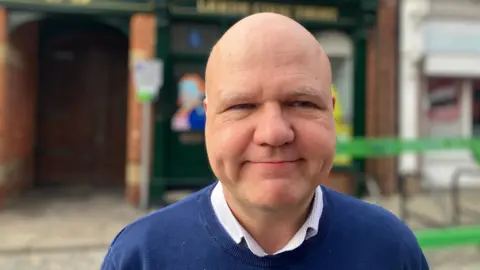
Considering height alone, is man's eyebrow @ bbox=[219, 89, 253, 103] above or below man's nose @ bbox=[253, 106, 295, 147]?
above

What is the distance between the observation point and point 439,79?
32.7 ft

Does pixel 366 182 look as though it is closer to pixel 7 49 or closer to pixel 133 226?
pixel 7 49

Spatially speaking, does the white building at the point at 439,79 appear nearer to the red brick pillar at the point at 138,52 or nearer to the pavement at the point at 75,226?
the pavement at the point at 75,226

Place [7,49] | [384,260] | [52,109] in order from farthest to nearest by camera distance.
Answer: [52,109], [7,49], [384,260]

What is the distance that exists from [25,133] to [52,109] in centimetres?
97

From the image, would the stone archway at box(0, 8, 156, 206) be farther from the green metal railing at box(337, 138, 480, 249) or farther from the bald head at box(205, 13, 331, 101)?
the bald head at box(205, 13, 331, 101)

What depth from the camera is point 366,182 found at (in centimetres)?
834

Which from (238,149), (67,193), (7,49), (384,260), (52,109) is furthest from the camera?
(52,109)

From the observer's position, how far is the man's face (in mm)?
1013

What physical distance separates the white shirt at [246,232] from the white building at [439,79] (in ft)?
28.1

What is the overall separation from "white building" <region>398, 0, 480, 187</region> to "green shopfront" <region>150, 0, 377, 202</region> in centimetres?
128

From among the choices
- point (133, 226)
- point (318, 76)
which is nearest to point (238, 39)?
point (318, 76)

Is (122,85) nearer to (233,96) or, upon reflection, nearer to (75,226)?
(75,226)

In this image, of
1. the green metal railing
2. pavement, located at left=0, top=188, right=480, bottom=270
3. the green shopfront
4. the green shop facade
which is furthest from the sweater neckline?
the green shopfront
